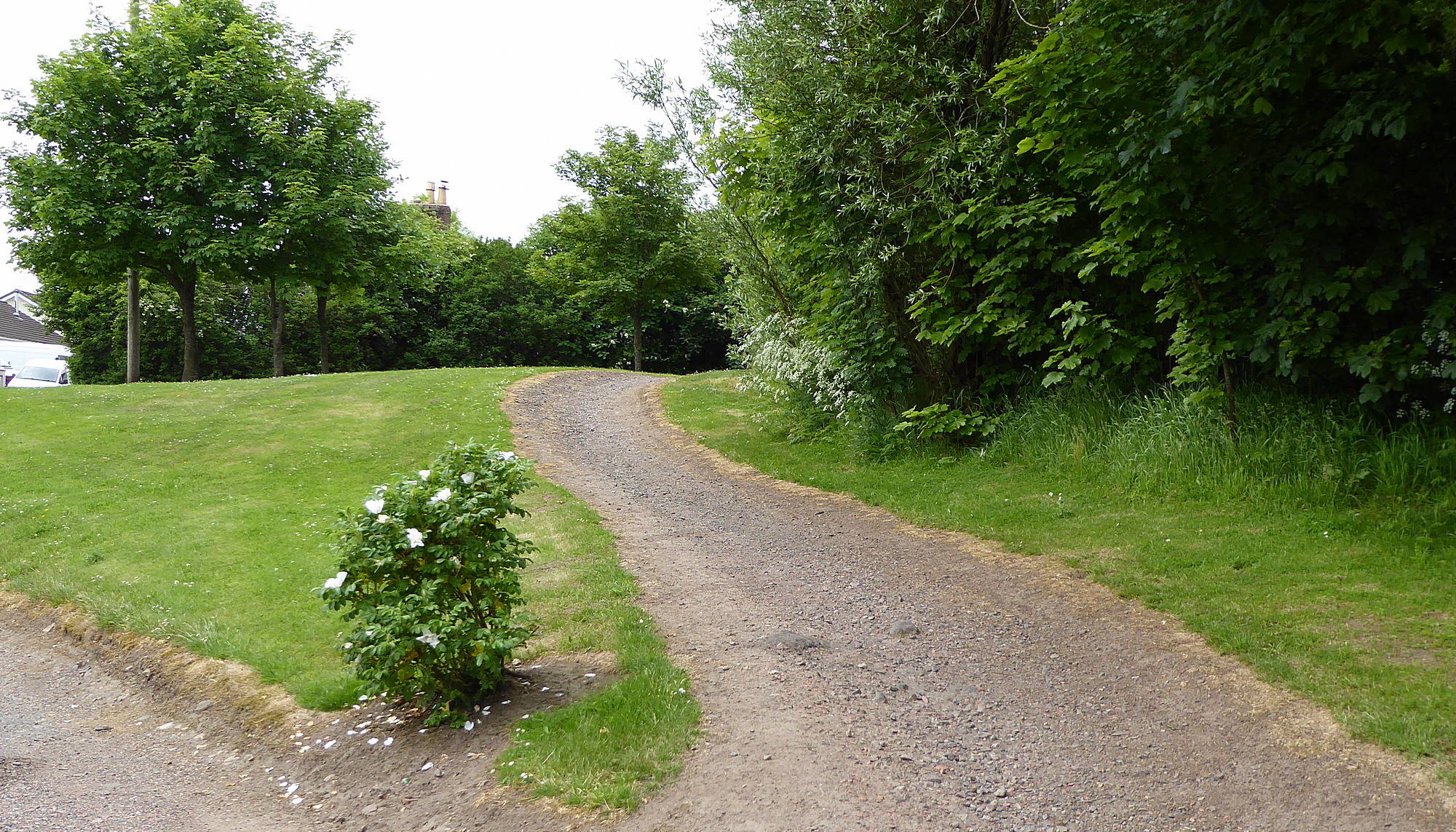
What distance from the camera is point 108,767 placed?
518cm

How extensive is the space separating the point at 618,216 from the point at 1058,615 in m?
26.4

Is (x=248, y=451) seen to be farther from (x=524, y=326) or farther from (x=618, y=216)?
(x=524, y=326)

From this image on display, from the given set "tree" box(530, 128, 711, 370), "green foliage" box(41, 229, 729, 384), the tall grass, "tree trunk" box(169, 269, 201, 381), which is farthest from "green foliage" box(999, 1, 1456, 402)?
"green foliage" box(41, 229, 729, 384)

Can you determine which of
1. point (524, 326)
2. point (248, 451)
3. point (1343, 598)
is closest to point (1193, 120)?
point (1343, 598)

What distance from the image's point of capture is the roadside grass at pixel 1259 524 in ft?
14.8

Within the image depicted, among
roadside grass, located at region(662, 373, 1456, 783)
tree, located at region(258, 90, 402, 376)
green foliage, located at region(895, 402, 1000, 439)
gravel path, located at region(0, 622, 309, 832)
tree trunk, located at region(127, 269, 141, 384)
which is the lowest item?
gravel path, located at region(0, 622, 309, 832)

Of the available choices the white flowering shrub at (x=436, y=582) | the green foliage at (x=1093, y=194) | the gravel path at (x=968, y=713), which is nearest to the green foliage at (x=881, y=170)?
the green foliage at (x=1093, y=194)

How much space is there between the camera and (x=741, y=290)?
15.5 m

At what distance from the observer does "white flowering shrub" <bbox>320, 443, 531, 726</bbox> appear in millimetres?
4691

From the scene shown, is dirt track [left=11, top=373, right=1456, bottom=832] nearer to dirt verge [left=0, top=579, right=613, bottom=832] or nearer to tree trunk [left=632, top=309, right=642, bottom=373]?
dirt verge [left=0, top=579, right=613, bottom=832]

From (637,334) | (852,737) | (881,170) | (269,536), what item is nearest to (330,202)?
(637,334)

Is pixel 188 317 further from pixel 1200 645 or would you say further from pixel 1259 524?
pixel 1200 645

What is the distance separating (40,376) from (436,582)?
36007mm

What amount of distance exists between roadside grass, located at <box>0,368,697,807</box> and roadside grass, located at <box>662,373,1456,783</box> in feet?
11.2
